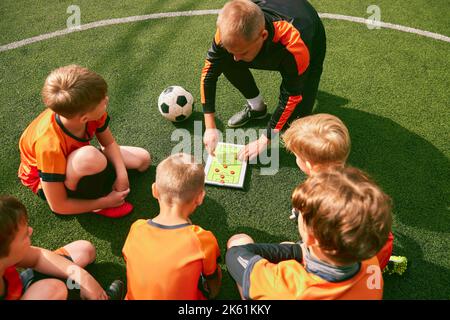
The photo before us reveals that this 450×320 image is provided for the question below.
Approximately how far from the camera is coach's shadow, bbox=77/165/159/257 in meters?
2.73

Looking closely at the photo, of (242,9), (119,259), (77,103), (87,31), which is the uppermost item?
(242,9)

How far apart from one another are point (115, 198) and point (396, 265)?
199cm

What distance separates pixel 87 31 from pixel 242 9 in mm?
2611

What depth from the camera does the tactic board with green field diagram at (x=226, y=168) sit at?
9.87 ft

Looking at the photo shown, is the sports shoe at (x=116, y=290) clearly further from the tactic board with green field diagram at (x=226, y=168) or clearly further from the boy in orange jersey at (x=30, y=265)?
the tactic board with green field diagram at (x=226, y=168)

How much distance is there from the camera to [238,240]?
2504mm

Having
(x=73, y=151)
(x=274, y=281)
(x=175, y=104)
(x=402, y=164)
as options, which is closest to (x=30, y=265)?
(x=73, y=151)

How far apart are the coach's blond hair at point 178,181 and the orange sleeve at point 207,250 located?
0.19 meters

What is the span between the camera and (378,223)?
5.54 feet

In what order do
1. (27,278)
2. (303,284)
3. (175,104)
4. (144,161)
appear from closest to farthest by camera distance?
(303,284) → (27,278) → (144,161) → (175,104)

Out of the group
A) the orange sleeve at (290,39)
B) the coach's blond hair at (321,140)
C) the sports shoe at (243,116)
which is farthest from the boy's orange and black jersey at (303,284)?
the sports shoe at (243,116)

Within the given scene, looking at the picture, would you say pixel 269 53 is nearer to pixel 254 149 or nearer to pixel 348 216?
pixel 254 149
